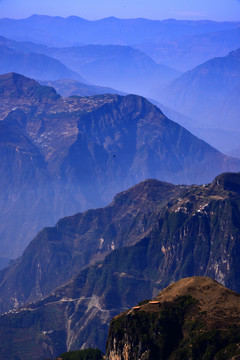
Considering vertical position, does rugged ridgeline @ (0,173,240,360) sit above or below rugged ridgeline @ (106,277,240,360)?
below

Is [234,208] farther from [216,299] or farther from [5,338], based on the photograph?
[216,299]

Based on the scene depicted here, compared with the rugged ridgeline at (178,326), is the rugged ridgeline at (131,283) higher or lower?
lower

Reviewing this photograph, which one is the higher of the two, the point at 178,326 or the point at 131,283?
the point at 178,326

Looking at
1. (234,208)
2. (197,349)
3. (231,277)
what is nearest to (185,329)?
(197,349)

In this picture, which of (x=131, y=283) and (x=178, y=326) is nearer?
(x=178, y=326)
